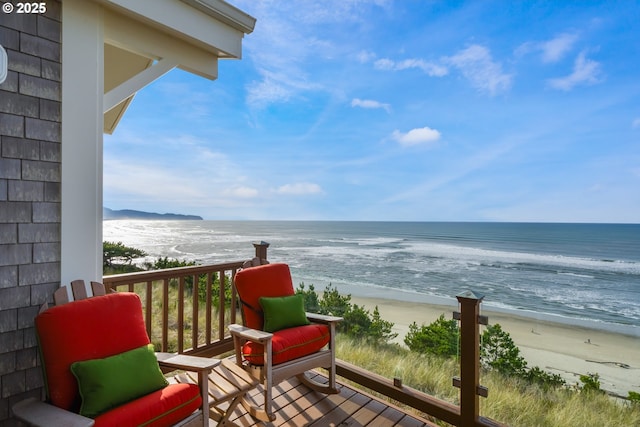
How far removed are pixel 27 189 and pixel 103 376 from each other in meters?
1.16

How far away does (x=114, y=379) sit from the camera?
172 centimetres

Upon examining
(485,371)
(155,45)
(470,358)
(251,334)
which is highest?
(155,45)

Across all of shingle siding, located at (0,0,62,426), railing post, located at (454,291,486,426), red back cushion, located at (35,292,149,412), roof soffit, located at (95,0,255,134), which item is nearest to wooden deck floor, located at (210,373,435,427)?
railing post, located at (454,291,486,426)

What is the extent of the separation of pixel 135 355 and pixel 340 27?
1317cm

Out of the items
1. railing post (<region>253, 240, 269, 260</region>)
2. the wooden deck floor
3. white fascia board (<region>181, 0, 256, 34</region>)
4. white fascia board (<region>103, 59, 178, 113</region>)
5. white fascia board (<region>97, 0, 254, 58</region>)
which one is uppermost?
white fascia board (<region>181, 0, 256, 34</region>)

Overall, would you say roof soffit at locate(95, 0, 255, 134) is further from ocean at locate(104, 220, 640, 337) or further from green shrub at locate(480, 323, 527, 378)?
ocean at locate(104, 220, 640, 337)

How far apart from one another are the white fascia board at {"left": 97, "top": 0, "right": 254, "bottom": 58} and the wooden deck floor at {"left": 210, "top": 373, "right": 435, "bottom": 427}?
9.32 ft

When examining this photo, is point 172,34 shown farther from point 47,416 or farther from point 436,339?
point 436,339

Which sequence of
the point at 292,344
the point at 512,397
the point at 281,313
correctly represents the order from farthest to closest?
1. the point at 512,397
2. the point at 281,313
3. the point at 292,344

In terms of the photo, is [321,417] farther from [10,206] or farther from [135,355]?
[10,206]

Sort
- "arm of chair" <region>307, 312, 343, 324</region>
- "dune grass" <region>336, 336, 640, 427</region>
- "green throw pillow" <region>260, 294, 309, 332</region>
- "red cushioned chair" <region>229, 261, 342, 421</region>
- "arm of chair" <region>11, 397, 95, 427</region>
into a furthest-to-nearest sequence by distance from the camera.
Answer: "dune grass" <region>336, 336, 640, 427</region>
"arm of chair" <region>307, 312, 343, 324</region>
"green throw pillow" <region>260, 294, 309, 332</region>
"red cushioned chair" <region>229, 261, 342, 421</region>
"arm of chair" <region>11, 397, 95, 427</region>

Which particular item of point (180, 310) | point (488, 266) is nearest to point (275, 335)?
point (180, 310)

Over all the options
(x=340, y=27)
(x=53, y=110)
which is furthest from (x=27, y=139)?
(x=340, y=27)

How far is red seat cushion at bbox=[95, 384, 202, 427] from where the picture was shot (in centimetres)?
159
